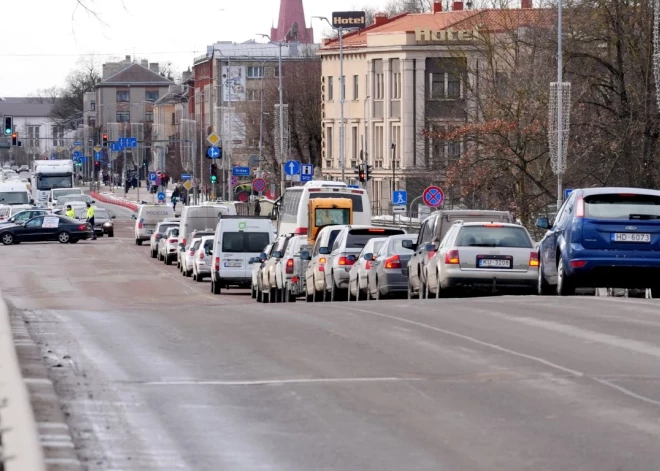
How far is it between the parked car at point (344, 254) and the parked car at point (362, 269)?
1.58ft

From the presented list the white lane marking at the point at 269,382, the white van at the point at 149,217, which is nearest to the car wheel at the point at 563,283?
the white lane marking at the point at 269,382

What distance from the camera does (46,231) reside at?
67.2 metres

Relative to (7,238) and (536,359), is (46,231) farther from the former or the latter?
(536,359)

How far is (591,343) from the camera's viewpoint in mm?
14258

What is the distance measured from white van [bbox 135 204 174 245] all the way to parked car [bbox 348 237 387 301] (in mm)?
41263

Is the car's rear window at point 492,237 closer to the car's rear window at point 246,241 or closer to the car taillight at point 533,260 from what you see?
the car taillight at point 533,260

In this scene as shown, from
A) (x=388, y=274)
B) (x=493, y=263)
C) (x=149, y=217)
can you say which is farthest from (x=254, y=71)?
(x=493, y=263)

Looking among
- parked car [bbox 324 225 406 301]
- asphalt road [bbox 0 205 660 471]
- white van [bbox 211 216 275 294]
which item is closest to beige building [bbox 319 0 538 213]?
white van [bbox 211 216 275 294]

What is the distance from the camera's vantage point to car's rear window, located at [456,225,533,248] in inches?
963

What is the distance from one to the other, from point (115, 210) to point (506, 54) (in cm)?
5465

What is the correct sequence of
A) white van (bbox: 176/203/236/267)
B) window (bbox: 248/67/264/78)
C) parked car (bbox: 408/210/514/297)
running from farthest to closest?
window (bbox: 248/67/264/78) → white van (bbox: 176/203/236/267) → parked car (bbox: 408/210/514/297)

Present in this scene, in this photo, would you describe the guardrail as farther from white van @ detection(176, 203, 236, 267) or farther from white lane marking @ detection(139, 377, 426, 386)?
white van @ detection(176, 203, 236, 267)

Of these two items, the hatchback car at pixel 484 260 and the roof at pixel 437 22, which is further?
the roof at pixel 437 22

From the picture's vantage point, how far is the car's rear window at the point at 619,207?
22.1 m
